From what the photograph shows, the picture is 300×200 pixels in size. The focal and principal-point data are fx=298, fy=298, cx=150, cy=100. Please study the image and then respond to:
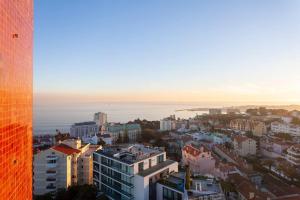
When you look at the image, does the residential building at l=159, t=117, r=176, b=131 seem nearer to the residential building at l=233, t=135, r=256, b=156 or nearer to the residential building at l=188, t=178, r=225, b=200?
the residential building at l=233, t=135, r=256, b=156

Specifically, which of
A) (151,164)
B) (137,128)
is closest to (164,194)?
(151,164)

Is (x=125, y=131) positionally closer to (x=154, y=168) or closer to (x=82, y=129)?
(x=82, y=129)

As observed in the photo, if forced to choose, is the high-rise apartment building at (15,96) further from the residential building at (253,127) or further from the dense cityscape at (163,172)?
the residential building at (253,127)

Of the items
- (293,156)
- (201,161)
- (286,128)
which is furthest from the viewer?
(286,128)

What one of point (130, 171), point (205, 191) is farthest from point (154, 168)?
point (205, 191)

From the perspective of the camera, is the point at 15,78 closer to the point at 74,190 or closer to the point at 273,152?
the point at 74,190

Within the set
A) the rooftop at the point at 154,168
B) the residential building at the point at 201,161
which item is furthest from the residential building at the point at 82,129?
the rooftop at the point at 154,168
